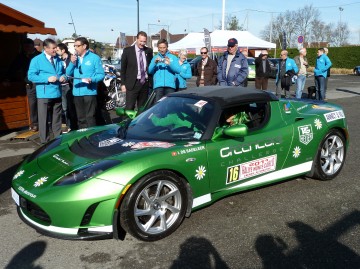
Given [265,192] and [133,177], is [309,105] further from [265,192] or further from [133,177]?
[133,177]

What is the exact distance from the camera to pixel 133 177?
2949mm

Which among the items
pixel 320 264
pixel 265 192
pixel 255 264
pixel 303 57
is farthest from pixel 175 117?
pixel 303 57

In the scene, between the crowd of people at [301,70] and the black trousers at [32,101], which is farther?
the crowd of people at [301,70]

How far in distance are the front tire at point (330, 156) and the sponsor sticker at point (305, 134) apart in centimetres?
27

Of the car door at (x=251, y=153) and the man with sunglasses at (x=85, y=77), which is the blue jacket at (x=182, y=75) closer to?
the man with sunglasses at (x=85, y=77)

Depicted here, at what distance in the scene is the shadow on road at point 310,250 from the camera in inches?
112

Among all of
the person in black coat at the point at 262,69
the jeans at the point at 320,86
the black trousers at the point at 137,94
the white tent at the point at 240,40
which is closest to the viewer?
the black trousers at the point at 137,94

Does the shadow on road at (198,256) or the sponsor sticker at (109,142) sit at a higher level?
the sponsor sticker at (109,142)

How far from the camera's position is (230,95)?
399cm

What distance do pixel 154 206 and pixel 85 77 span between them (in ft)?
11.2

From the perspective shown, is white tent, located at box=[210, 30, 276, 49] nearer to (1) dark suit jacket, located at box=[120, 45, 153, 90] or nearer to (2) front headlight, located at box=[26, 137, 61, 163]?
(1) dark suit jacket, located at box=[120, 45, 153, 90]

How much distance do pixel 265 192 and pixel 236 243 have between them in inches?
50.5

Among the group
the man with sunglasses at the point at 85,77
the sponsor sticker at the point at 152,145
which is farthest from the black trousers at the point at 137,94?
the sponsor sticker at the point at 152,145

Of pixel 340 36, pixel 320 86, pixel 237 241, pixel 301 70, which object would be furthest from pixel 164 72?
pixel 340 36
